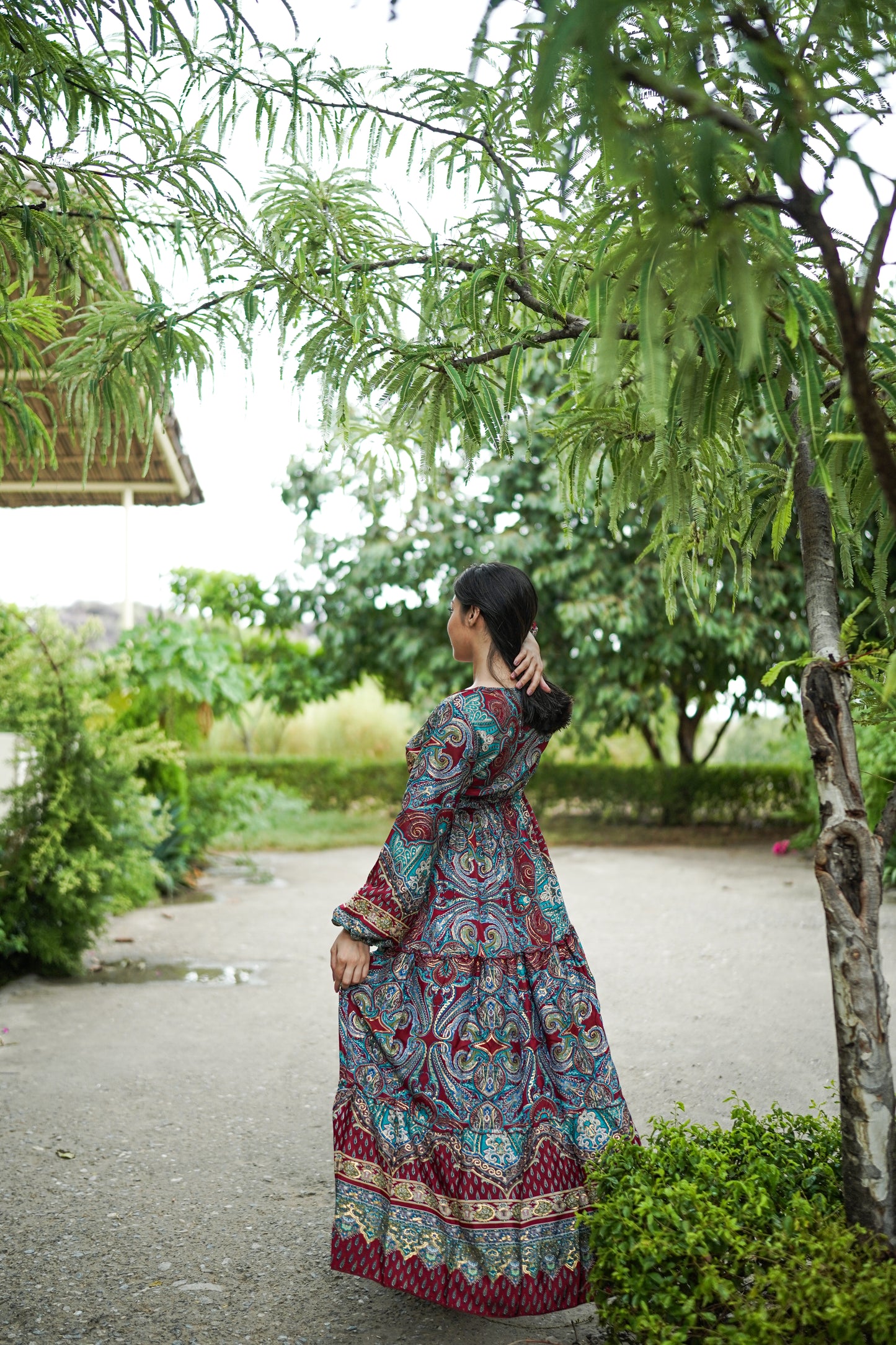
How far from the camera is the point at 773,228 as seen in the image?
1.57 m

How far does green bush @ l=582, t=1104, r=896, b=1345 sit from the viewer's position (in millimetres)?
1737

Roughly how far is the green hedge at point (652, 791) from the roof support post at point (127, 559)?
3885 mm

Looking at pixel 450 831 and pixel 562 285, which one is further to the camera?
pixel 450 831

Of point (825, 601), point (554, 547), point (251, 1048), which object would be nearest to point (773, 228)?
point (825, 601)

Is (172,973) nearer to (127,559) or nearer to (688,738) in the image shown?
(127,559)

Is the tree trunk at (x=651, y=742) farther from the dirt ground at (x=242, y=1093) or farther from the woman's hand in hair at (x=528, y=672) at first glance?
the woman's hand in hair at (x=528, y=672)

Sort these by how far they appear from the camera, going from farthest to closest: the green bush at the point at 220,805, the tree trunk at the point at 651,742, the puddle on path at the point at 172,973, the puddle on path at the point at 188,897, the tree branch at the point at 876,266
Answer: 1. the tree trunk at the point at 651,742
2. the green bush at the point at 220,805
3. the puddle on path at the point at 188,897
4. the puddle on path at the point at 172,973
5. the tree branch at the point at 876,266

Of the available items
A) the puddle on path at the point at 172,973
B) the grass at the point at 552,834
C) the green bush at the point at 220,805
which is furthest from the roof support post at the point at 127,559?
the puddle on path at the point at 172,973

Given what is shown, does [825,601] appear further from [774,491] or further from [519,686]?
[519,686]

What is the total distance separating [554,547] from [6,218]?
8978 mm

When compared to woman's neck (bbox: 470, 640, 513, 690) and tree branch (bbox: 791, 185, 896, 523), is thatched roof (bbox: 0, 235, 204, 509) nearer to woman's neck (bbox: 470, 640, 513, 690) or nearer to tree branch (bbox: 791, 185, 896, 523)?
woman's neck (bbox: 470, 640, 513, 690)

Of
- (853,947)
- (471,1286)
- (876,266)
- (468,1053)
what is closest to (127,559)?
(468,1053)

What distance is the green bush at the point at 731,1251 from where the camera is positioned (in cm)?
174

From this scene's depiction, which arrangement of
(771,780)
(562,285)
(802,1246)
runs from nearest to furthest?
(802,1246) < (562,285) < (771,780)
